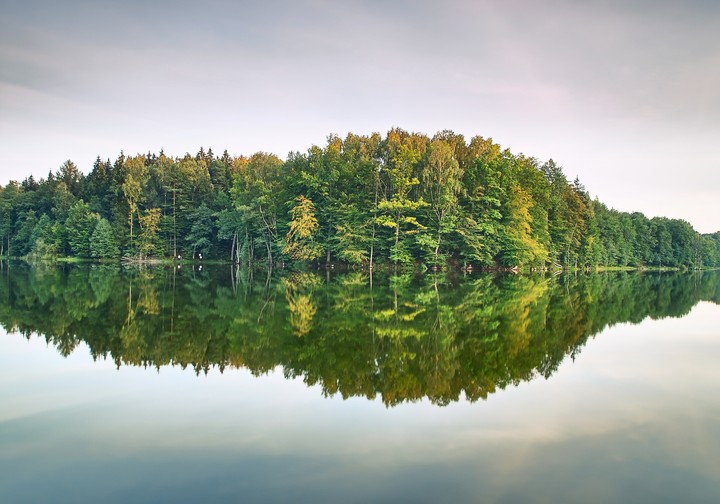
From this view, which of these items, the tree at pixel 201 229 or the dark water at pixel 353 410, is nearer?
the dark water at pixel 353 410

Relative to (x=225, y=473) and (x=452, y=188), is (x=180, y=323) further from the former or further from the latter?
(x=452, y=188)

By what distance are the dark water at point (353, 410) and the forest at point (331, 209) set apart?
38606mm

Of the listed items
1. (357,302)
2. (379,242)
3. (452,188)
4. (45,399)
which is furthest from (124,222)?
(45,399)

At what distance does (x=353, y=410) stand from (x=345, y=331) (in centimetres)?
700

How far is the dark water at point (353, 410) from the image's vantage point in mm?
6031

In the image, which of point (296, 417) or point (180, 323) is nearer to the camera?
point (296, 417)

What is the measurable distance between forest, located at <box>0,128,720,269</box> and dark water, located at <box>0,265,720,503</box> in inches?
1520

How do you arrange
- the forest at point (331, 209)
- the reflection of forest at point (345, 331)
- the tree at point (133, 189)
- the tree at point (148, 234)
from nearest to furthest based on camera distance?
1. the reflection of forest at point (345, 331)
2. the forest at point (331, 209)
3. the tree at point (148, 234)
4. the tree at point (133, 189)

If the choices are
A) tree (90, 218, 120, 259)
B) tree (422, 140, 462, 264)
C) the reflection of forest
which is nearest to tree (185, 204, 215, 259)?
tree (90, 218, 120, 259)

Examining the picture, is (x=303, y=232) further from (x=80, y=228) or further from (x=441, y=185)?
(x=80, y=228)

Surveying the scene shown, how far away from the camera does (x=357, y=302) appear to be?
23.4 m

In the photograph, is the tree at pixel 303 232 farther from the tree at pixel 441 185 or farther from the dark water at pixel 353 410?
the dark water at pixel 353 410

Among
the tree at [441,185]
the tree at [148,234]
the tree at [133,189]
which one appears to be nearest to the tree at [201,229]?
the tree at [148,234]

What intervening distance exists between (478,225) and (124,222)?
52901 millimetres
